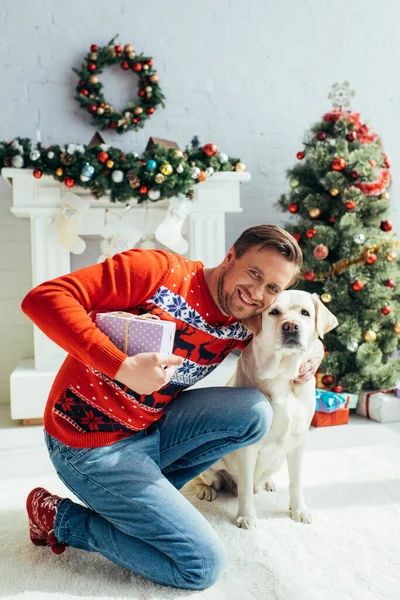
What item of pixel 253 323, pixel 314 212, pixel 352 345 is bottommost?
pixel 352 345

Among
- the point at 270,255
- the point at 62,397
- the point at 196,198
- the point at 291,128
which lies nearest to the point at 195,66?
the point at 291,128

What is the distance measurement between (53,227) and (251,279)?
184 centimetres

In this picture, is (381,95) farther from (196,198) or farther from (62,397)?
(62,397)

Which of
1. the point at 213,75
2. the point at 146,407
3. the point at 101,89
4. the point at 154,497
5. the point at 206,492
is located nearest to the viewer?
the point at 154,497

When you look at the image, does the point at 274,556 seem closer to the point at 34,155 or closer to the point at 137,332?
the point at 137,332

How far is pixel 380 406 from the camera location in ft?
10.1

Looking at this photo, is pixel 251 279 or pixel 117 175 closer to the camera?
pixel 251 279

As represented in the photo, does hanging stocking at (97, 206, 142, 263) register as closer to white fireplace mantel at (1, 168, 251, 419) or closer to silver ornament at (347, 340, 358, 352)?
white fireplace mantel at (1, 168, 251, 419)

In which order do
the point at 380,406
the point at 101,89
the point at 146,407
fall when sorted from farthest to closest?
the point at 101,89 < the point at 380,406 < the point at 146,407

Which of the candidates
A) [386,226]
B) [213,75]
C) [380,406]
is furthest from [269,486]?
[213,75]

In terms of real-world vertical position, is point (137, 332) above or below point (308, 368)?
above

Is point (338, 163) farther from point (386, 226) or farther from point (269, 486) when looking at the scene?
point (269, 486)

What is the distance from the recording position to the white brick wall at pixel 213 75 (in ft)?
11.5

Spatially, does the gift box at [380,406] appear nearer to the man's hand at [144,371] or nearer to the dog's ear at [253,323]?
the dog's ear at [253,323]
